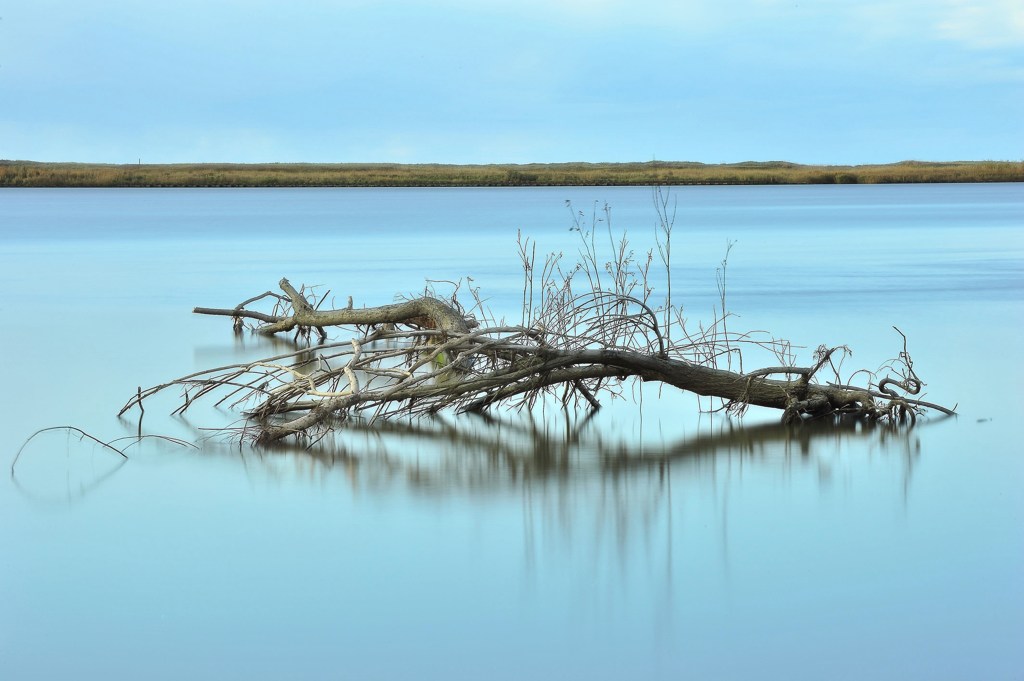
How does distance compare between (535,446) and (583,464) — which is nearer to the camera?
(583,464)

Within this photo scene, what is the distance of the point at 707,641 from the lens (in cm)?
423

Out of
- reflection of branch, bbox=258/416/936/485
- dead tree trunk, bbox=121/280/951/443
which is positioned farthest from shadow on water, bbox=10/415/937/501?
dead tree trunk, bbox=121/280/951/443

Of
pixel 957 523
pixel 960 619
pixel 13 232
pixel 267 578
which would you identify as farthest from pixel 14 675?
pixel 13 232

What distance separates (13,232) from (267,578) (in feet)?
114

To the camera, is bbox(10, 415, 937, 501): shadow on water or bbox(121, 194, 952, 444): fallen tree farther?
bbox(121, 194, 952, 444): fallen tree

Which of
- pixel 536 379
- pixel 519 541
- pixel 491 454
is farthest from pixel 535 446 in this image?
pixel 519 541

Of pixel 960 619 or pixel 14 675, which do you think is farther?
pixel 960 619

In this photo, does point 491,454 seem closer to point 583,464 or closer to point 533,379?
point 583,464

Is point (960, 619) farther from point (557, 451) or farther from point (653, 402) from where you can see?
point (653, 402)

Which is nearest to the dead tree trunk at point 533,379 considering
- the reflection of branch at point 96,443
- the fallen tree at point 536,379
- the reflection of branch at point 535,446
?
the fallen tree at point 536,379

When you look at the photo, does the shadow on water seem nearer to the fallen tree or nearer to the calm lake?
the calm lake

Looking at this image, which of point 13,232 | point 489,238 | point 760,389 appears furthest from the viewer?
point 13,232

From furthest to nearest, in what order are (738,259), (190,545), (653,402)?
(738,259), (653,402), (190,545)

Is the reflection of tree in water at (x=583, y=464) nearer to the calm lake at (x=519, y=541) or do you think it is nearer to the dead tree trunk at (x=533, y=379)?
the calm lake at (x=519, y=541)
